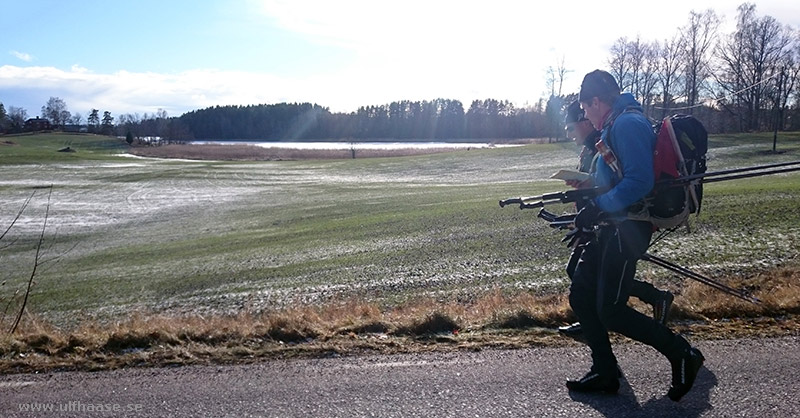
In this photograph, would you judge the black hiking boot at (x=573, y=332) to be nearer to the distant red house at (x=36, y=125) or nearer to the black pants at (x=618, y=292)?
the black pants at (x=618, y=292)

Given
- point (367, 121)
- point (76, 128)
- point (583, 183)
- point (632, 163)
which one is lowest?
point (583, 183)

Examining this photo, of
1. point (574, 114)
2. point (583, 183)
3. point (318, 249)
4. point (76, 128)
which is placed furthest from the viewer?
point (76, 128)

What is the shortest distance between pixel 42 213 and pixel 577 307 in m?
36.0

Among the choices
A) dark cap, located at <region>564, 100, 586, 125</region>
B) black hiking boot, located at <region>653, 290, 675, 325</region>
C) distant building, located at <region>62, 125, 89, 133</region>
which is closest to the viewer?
black hiking boot, located at <region>653, 290, 675, 325</region>

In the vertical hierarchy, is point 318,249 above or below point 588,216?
below

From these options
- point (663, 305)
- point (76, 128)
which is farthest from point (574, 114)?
point (76, 128)

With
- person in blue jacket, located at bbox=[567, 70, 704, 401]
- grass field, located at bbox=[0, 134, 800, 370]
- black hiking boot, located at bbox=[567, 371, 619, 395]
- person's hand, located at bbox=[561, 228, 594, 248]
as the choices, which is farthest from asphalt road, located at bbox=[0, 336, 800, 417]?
grass field, located at bbox=[0, 134, 800, 370]

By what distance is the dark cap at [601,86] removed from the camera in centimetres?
Answer: 416

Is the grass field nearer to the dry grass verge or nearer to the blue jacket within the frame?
the dry grass verge

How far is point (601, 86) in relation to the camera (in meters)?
4.18

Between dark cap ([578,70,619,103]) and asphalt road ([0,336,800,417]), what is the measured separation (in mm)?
1997

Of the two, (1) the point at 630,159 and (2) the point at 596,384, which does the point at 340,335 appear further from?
(1) the point at 630,159

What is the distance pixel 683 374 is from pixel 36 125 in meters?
182

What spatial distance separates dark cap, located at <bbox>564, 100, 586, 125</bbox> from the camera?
231 inches
